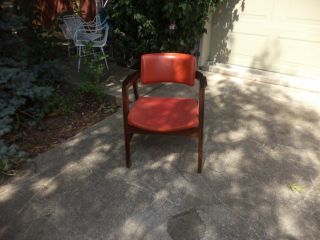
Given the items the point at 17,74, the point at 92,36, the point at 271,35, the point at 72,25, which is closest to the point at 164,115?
the point at 17,74

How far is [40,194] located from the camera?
2602 mm

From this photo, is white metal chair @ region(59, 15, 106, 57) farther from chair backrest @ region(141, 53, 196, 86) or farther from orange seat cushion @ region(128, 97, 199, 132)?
orange seat cushion @ region(128, 97, 199, 132)

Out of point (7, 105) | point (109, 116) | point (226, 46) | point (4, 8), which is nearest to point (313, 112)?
point (226, 46)

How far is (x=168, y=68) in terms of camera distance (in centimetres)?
297

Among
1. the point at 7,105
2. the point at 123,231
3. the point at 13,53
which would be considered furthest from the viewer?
the point at 13,53

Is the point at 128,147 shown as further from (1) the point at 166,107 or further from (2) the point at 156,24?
(2) the point at 156,24

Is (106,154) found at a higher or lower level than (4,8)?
lower

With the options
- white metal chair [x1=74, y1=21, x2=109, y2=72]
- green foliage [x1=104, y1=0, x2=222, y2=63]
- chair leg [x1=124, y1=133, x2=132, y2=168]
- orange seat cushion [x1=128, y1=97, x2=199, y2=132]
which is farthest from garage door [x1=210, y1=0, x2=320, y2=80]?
chair leg [x1=124, y1=133, x2=132, y2=168]

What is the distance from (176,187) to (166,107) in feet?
2.47

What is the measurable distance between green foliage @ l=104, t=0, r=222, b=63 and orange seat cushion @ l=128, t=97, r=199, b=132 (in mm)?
1858

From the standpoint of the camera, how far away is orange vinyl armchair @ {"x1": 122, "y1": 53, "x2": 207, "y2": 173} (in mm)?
2570

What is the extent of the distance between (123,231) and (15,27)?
8.84 feet

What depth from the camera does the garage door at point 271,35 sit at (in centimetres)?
437

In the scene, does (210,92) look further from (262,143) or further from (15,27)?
(15,27)
